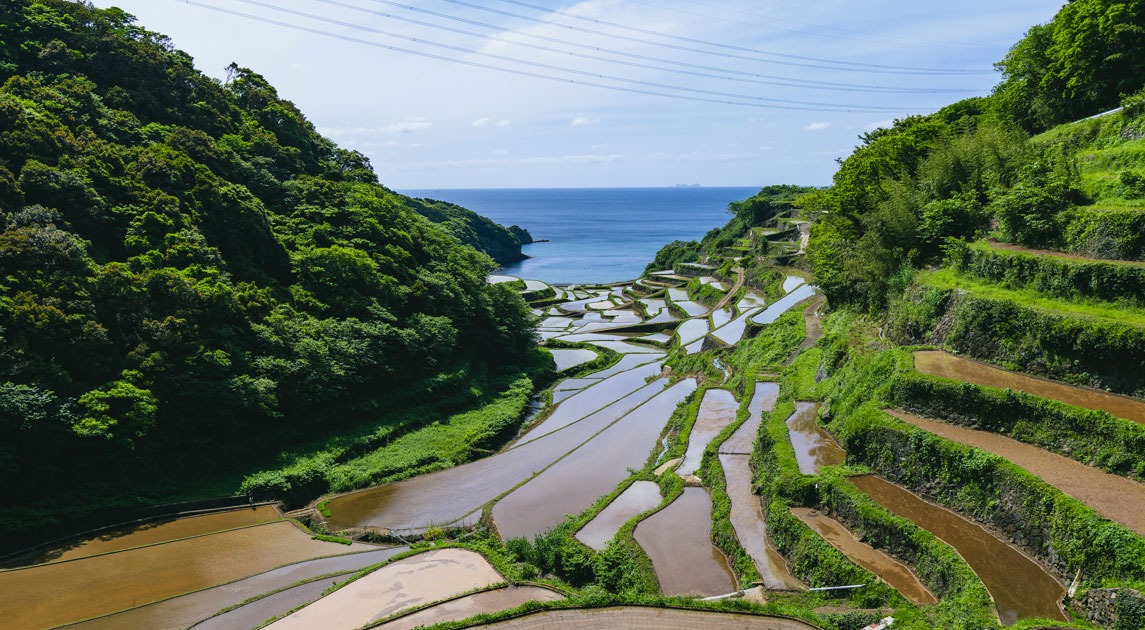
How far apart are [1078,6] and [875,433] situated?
2392cm

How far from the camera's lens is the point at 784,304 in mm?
46031

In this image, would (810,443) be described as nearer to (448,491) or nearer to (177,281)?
(448,491)

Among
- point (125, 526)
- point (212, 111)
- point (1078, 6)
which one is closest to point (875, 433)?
point (1078, 6)

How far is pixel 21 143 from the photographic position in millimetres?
26391

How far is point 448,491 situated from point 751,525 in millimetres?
13605

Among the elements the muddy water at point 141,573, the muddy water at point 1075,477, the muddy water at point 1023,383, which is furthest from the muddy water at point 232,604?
the muddy water at point 1023,383

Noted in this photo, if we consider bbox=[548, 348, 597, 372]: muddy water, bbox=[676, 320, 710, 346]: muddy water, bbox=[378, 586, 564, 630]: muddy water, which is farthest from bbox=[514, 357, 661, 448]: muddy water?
bbox=[378, 586, 564, 630]: muddy water

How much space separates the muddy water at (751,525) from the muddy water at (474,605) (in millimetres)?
5664

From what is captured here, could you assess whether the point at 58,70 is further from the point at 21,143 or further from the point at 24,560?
the point at 24,560

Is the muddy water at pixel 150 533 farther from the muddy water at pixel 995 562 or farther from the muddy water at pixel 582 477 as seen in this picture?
the muddy water at pixel 995 562

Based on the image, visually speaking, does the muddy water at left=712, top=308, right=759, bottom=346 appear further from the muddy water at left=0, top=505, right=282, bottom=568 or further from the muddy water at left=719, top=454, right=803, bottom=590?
the muddy water at left=0, top=505, right=282, bottom=568

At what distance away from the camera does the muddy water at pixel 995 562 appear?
11.5 metres

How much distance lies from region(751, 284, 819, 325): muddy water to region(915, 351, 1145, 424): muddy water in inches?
843

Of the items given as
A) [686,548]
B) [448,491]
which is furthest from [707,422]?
[448,491]
